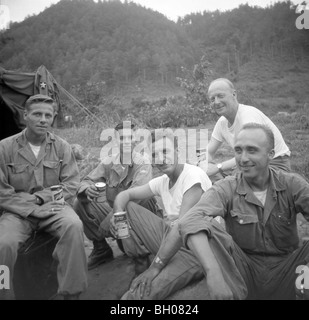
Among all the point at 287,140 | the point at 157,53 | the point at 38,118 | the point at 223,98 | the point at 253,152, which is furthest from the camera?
the point at 157,53

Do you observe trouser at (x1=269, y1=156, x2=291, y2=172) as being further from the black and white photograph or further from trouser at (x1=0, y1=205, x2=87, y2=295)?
trouser at (x1=0, y1=205, x2=87, y2=295)

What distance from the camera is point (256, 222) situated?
183 centimetres

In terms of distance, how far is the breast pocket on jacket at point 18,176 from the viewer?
249cm

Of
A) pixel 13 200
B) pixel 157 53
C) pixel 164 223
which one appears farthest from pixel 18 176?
pixel 157 53

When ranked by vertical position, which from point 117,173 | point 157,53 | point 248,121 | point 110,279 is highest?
point 157,53

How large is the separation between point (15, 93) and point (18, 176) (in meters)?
3.21

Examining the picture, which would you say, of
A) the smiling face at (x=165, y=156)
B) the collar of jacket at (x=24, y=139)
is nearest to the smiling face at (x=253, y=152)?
the smiling face at (x=165, y=156)

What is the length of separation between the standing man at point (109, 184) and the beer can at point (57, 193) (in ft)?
0.99

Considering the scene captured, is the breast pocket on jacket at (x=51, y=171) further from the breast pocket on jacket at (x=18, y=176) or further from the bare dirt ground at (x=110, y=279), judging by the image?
the bare dirt ground at (x=110, y=279)

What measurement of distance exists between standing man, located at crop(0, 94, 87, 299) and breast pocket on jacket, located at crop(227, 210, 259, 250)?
1.07 m

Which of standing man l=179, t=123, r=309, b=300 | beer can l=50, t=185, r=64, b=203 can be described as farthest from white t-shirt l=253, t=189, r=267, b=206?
beer can l=50, t=185, r=64, b=203

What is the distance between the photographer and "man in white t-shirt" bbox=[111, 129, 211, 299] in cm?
193

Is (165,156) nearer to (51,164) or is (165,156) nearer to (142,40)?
(51,164)
